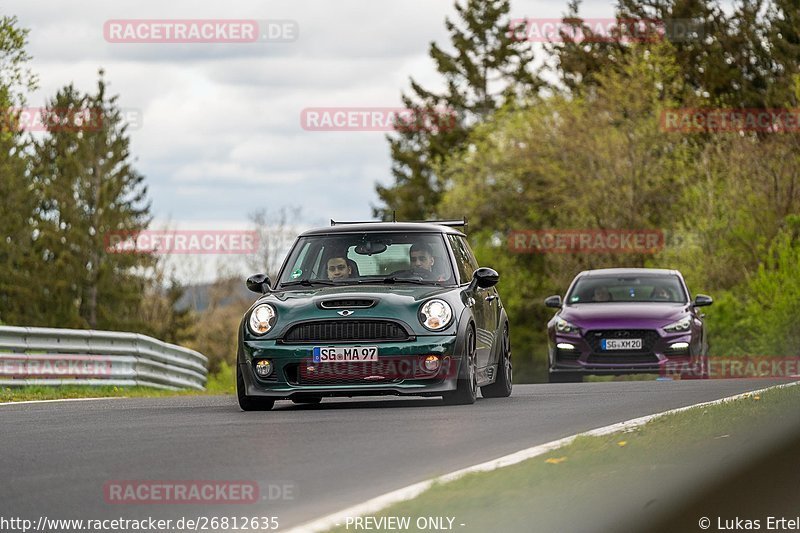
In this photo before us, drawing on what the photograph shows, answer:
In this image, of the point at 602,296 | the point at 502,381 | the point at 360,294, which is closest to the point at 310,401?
the point at 360,294

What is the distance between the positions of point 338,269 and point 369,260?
0.31 m

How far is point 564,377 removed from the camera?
22.6 m

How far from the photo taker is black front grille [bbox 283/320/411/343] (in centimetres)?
1337

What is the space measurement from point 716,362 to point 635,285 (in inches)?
331

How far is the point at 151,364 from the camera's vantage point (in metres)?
24.8

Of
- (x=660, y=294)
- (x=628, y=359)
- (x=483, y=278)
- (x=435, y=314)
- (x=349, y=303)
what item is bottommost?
(x=628, y=359)

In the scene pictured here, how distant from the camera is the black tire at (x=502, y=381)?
51.8 feet

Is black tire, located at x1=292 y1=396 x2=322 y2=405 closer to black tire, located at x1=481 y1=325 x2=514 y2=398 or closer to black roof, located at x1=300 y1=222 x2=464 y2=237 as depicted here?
black roof, located at x1=300 y1=222 x2=464 y2=237

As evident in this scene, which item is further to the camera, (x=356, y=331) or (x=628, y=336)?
(x=628, y=336)

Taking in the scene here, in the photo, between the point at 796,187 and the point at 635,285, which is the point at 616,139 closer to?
the point at 796,187

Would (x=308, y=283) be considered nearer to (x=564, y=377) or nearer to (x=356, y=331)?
(x=356, y=331)

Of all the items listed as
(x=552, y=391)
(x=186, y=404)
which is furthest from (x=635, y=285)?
(x=186, y=404)

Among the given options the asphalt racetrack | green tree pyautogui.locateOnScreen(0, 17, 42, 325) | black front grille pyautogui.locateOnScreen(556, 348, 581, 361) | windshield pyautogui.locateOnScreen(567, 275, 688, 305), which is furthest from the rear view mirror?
green tree pyautogui.locateOnScreen(0, 17, 42, 325)

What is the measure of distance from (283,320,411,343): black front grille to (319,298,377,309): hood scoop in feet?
0.54
